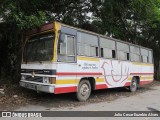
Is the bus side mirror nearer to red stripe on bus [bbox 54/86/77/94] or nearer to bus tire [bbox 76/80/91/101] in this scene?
red stripe on bus [bbox 54/86/77/94]

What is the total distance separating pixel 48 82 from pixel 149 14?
10.0 metres

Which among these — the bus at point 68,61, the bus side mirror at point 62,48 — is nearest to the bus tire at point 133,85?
the bus at point 68,61

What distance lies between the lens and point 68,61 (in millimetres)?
9055

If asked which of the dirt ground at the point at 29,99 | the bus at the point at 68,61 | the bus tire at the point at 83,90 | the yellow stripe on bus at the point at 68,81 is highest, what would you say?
the bus at the point at 68,61

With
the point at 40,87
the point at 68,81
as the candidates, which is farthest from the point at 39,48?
the point at 68,81

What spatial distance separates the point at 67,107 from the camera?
28.8 feet

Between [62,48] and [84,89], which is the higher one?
[62,48]

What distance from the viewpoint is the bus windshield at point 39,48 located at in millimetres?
8859

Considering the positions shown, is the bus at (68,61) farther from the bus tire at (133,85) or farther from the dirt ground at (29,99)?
the bus tire at (133,85)

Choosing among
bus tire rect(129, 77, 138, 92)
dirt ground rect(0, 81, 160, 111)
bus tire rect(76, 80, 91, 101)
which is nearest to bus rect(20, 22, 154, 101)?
bus tire rect(76, 80, 91, 101)

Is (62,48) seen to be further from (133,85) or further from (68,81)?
(133,85)

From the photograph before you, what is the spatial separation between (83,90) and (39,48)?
2521 mm

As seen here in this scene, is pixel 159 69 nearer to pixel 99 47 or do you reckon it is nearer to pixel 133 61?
pixel 133 61

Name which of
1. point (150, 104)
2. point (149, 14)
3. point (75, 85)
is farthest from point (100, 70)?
point (149, 14)
